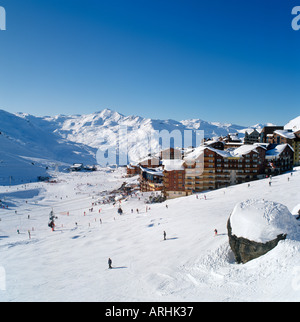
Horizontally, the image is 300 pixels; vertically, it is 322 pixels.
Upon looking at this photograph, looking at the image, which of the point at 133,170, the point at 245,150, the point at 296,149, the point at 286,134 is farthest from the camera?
the point at 133,170

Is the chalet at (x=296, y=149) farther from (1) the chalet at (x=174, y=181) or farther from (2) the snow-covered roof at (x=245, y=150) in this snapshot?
(1) the chalet at (x=174, y=181)

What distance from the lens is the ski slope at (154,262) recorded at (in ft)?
47.4

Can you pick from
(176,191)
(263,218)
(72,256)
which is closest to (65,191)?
(176,191)

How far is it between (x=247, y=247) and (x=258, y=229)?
67.1 inches

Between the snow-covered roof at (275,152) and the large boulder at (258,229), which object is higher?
the snow-covered roof at (275,152)

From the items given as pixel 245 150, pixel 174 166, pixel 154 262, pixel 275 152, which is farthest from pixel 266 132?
pixel 154 262

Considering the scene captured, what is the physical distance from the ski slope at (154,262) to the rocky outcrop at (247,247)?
1.57ft

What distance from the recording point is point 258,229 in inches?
663

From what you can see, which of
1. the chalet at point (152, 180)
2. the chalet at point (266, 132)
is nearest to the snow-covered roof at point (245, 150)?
the chalet at point (152, 180)

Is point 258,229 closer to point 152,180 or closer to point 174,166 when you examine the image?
point 174,166

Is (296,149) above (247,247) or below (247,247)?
above

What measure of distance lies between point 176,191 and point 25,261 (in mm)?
36215

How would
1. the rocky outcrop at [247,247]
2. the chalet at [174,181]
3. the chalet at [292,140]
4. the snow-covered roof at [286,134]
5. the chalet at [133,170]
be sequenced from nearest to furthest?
the rocky outcrop at [247,247] < the chalet at [174,181] < the chalet at [292,140] < the snow-covered roof at [286,134] < the chalet at [133,170]
